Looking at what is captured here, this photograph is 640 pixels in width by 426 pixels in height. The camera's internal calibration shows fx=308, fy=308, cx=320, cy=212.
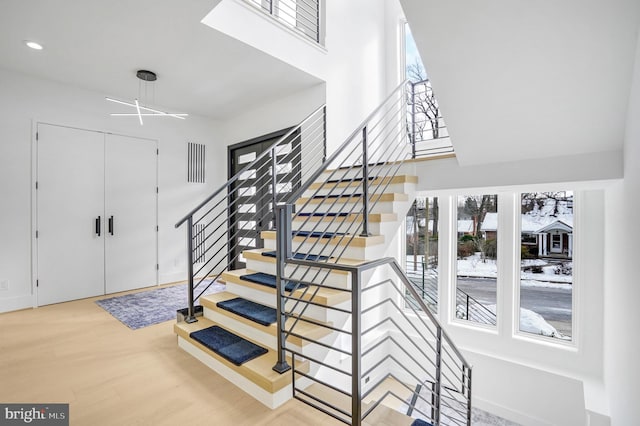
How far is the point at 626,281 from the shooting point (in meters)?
2.20

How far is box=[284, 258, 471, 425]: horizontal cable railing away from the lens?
1.54 m

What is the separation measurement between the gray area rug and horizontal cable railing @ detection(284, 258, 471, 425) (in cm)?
192

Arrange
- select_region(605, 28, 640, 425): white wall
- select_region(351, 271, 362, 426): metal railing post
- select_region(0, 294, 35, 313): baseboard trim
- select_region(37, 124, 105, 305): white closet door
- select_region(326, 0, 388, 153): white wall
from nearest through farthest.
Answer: select_region(351, 271, 362, 426): metal railing post
select_region(605, 28, 640, 425): white wall
select_region(0, 294, 35, 313): baseboard trim
select_region(37, 124, 105, 305): white closet door
select_region(326, 0, 388, 153): white wall

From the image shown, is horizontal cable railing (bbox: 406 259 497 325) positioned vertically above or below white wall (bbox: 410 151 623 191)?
below

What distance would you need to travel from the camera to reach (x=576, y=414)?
11.2 ft

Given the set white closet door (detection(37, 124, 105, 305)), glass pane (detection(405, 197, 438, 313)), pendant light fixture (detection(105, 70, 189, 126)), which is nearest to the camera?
pendant light fixture (detection(105, 70, 189, 126))

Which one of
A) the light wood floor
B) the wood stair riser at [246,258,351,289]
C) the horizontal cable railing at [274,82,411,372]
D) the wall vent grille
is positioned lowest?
the light wood floor

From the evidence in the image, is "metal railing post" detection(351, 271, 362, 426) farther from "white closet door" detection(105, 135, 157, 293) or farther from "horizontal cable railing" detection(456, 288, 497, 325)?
"white closet door" detection(105, 135, 157, 293)

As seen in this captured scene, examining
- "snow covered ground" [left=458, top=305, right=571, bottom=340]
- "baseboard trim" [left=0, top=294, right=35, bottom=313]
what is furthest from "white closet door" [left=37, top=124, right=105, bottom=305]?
"snow covered ground" [left=458, top=305, right=571, bottom=340]

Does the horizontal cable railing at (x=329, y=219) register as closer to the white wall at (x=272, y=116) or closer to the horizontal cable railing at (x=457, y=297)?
the white wall at (x=272, y=116)

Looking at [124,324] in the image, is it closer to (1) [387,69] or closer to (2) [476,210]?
(2) [476,210]

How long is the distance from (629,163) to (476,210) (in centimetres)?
237

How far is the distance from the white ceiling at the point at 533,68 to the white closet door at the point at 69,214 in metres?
4.48

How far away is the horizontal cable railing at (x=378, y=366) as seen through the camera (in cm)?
154
